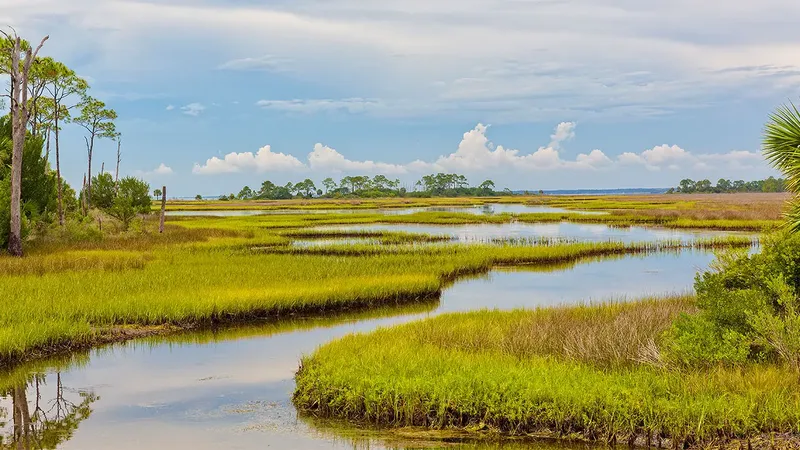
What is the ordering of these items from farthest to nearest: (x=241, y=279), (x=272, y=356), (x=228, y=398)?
(x=241, y=279) → (x=272, y=356) → (x=228, y=398)

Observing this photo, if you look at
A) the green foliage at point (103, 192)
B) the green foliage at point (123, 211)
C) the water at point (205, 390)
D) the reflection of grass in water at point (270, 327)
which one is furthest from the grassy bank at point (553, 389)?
the green foliage at point (103, 192)

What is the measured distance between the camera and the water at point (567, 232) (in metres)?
44.8

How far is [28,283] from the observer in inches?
827

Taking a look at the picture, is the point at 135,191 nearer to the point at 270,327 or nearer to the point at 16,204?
the point at 16,204

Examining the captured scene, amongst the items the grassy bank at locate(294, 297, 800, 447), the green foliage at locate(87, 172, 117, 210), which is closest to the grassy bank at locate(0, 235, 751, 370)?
the grassy bank at locate(294, 297, 800, 447)

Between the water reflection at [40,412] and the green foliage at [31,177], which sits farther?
the green foliage at [31,177]

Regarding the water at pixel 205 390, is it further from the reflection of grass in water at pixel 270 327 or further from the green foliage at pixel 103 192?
the green foliage at pixel 103 192

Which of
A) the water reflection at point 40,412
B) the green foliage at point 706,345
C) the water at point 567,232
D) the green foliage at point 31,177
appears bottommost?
the water reflection at point 40,412

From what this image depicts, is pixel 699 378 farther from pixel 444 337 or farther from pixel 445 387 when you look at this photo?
pixel 444 337

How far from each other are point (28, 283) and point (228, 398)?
11.8 metres

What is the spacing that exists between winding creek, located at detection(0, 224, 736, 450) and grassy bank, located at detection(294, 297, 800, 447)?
53cm

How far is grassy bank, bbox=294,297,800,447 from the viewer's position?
9422mm

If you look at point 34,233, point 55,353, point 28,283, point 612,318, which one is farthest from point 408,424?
point 34,233

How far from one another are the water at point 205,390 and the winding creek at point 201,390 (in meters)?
0.02
